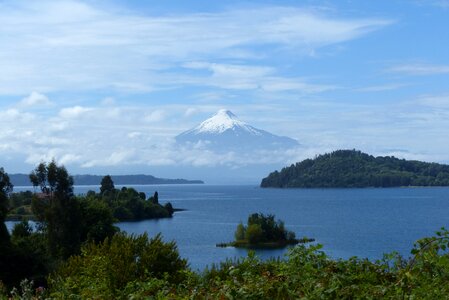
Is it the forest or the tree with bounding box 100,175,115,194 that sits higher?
the tree with bounding box 100,175,115,194

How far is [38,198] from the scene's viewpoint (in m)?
48.7

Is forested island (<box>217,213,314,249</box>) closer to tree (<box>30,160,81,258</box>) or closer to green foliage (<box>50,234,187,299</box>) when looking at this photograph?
tree (<box>30,160,81,258</box>)

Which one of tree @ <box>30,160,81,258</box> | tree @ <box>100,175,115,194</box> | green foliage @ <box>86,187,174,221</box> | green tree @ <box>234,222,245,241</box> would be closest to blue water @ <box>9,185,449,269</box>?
green tree @ <box>234,222,245,241</box>

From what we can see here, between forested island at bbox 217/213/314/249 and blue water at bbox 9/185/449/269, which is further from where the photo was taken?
forested island at bbox 217/213/314/249

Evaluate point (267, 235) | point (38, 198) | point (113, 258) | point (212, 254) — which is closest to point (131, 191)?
point (267, 235)

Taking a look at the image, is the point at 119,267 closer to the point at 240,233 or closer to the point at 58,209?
the point at 58,209

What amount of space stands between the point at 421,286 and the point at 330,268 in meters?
1.02

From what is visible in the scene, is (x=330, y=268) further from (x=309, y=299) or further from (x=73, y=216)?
(x=73, y=216)

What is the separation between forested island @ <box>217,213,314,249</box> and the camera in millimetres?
71375

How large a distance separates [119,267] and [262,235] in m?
64.4

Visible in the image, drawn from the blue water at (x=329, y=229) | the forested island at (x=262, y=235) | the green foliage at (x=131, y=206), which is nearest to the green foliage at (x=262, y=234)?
the forested island at (x=262, y=235)

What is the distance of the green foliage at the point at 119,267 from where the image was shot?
7566mm

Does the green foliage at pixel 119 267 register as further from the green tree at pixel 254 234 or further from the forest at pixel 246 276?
the green tree at pixel 254 234

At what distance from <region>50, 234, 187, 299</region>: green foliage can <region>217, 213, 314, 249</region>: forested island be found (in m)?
56.8
